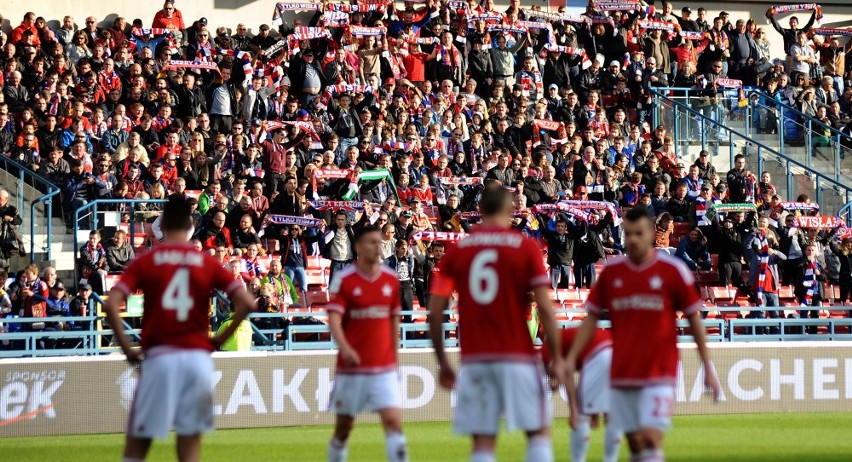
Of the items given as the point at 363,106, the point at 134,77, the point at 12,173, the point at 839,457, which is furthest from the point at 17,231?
the point at 839,457

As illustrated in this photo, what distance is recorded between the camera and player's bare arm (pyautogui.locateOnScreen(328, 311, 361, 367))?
29.8ft

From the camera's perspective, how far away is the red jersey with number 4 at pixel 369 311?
9.41 meters

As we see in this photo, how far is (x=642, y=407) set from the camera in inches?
319

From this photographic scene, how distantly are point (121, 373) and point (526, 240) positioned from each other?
8.74m

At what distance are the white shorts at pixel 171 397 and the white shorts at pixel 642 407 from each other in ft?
7.99

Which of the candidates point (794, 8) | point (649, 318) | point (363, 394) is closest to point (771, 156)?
point (794, 8)

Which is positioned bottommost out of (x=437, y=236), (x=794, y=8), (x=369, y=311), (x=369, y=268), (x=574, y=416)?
(x=574, y=416)

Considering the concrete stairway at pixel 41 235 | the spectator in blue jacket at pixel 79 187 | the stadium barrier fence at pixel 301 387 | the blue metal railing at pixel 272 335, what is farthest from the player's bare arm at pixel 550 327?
the spectator in blue jacket at pixel 79 187

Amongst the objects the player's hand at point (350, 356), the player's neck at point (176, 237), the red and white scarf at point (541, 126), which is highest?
the red and white scarf at point (541, 126)

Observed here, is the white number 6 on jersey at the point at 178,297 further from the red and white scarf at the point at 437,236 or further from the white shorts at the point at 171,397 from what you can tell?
the red and white scarf at the point at 437,236

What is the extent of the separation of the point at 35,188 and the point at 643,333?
1424 cm

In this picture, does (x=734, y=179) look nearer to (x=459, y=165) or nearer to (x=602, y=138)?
(x=602, y=138)

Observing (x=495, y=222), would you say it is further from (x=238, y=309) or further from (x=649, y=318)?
(x=238, y=309)

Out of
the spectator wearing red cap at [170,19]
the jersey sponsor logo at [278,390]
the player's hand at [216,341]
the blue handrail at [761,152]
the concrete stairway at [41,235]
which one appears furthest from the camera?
the blue handrail at [761,152]
